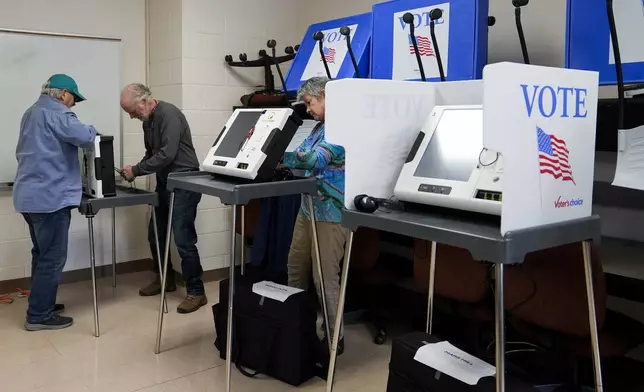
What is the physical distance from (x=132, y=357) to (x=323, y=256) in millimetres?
1067

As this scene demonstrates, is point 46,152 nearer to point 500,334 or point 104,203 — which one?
point 104,203

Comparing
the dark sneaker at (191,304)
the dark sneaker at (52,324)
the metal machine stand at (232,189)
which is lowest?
the dark sneaker at (52,324)

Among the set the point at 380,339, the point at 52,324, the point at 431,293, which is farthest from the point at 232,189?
the point at 52,324

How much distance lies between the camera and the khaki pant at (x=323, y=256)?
2.86 metres

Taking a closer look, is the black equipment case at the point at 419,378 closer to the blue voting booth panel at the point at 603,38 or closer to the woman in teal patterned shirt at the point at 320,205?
the woman in teal patterned shirt at the point at 320,205

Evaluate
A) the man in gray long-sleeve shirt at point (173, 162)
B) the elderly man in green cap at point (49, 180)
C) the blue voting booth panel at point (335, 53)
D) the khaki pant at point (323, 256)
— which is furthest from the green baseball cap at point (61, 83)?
the khaki pant at point (323, 256)

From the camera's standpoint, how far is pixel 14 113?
12.6 feet

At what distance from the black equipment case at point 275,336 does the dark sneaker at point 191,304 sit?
93cm

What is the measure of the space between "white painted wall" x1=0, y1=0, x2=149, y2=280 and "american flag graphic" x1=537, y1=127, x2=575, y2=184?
3.35 metres

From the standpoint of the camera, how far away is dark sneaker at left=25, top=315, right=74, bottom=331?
3.29 meters

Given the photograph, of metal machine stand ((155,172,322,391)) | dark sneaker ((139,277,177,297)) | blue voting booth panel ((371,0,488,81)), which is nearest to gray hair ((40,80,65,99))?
metal machine stand ((155,172,322,391))

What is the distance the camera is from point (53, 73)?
13.0 feet

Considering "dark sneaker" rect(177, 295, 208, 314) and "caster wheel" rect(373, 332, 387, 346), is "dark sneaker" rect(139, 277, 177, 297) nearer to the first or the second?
"dark sneaker" rect(177, 295, 208, 314)

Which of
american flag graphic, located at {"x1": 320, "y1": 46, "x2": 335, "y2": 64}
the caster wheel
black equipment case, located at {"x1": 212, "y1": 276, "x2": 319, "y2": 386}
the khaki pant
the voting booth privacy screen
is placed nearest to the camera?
the voting booth privacy screen
